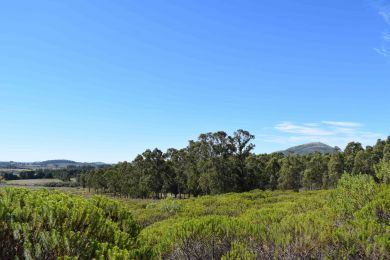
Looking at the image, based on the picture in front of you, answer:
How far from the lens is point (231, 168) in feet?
248

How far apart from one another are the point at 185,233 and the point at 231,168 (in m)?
67.3

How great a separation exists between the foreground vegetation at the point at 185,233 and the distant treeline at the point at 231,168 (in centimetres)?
6156

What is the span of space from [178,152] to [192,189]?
11555mm

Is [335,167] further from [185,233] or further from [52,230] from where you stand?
[52,230]

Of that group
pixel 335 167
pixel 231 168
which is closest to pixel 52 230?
pixel 231 168

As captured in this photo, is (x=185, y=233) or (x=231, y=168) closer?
(x=185, y=233)

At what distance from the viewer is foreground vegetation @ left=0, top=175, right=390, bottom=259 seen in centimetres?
625

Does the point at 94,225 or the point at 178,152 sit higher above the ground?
the point at 178,152

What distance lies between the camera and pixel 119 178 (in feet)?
344

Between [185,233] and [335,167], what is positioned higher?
[335,167]

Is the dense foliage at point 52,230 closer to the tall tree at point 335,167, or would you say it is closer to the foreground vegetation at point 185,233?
the foreground vegetation at point 185,233

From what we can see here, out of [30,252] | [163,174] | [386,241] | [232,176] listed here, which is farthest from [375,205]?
[163,174]

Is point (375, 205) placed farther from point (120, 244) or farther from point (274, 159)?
point (274, 159)

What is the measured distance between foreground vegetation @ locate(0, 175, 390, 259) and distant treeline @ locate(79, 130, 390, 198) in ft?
202
